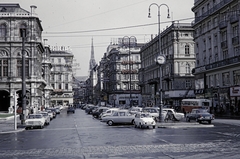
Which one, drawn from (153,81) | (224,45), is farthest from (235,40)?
(153,81)

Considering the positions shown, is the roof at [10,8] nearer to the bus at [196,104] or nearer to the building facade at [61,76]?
the bus at [196,104]

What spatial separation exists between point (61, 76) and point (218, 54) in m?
96.2

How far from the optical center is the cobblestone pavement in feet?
45.2

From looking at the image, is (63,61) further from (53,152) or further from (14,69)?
(53,152)

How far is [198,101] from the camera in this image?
177 feet

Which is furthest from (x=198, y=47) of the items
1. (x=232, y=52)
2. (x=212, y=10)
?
(x=232, y=52)

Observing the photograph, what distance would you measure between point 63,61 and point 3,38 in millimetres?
77004

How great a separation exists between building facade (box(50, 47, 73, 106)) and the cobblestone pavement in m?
128

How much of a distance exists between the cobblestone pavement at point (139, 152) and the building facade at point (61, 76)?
12784cm

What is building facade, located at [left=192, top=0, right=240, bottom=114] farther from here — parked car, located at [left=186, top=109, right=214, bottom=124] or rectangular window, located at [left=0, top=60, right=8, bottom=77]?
rectangular window, located at [left=0, top=60, right=8, bottom=77]

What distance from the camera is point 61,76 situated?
14425 centimetres

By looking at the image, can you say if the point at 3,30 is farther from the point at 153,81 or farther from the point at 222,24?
the point at 222,24

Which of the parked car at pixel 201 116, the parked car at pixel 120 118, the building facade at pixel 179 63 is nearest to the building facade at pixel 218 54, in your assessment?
the building facade at pixel 179 63

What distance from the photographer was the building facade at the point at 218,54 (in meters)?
51.2
